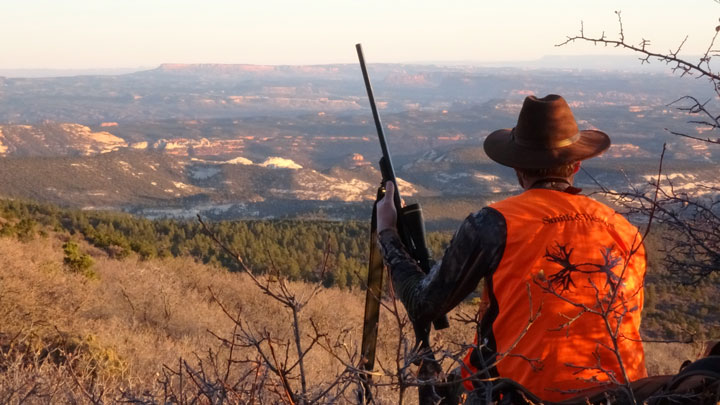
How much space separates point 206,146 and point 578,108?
87002mm

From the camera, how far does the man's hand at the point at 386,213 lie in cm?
274

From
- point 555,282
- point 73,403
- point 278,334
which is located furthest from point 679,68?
point 278,334

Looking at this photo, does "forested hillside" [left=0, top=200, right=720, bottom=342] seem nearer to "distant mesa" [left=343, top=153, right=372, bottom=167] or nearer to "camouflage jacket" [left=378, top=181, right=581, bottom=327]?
"camouflage jacket" [left=378, top=181, right=581, bottom=327]

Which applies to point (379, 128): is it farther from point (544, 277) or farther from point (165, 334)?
point (165, 334)

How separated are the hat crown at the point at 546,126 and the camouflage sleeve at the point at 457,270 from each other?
0.43 m

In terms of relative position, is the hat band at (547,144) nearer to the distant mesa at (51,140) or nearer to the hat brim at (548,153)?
the hat brim at (548,153)

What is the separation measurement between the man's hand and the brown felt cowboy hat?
516mm

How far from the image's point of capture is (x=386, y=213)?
2.76 metres

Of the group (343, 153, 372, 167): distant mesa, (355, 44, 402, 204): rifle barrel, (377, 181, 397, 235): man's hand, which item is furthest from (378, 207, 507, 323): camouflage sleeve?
(343, 153, 372, 167): distant mesa

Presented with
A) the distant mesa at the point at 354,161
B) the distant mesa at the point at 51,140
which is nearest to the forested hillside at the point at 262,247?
the distant mesa at the point at 354,161

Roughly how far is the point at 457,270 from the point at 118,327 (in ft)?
21.9

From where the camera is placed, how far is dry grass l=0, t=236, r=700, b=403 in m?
4.92

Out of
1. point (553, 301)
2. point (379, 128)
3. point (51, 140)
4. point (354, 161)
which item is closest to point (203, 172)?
point (354, 161)

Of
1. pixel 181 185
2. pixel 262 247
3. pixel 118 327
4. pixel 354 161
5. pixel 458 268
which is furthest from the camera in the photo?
pixel 354 161
